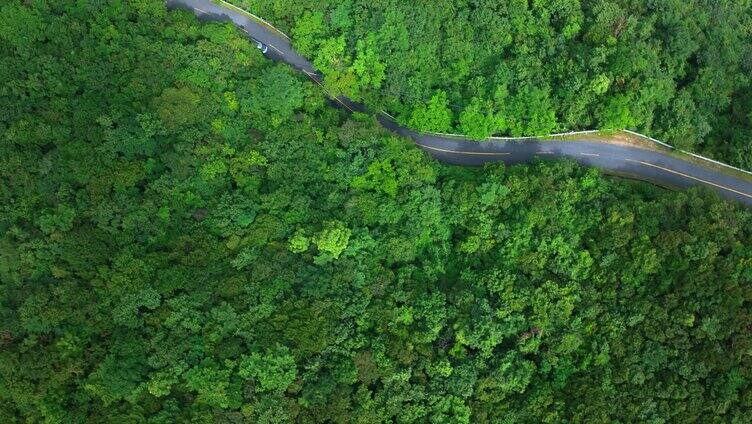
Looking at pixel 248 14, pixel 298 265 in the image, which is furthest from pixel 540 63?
pixel 298 265

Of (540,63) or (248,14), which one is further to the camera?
(248,14)

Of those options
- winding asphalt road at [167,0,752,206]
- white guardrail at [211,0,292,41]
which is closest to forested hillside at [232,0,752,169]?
winding asphalt road at [167,0,752,206]

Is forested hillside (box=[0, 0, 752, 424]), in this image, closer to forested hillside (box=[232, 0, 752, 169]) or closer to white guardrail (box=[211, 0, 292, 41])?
forested hillside (box=[232, 0, 752, 169])

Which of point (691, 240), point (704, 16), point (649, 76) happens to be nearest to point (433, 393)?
point (691, 240)

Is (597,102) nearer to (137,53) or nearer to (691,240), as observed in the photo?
(691,240)

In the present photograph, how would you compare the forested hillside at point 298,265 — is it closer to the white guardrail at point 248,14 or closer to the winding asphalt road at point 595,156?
the winding asphalt road at point 595,156

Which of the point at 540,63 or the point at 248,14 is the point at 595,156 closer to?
the point at 540,63
